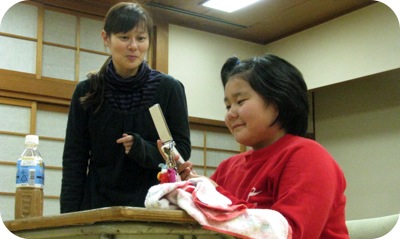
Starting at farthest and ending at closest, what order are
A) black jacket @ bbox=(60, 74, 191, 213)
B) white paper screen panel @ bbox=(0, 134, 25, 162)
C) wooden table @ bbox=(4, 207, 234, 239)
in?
white paper screen panel @ bbox=(0, 134, 25, 162) < black jacket @ bbox=(60, 74, 191, 213) < wooden table @ bbox=(4, 207, 234, 239)

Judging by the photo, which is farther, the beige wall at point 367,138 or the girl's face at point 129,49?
the beige wall at point 367,138

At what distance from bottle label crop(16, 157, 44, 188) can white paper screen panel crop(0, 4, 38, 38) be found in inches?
114

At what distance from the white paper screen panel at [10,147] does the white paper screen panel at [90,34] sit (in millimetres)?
874

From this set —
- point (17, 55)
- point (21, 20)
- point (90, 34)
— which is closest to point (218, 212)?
point (17, 55)

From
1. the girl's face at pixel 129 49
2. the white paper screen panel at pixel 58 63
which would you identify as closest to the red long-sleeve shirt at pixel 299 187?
the girl's face at pixel 129 49

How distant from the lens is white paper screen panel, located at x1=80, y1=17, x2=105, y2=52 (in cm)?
423

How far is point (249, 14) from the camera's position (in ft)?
14.9

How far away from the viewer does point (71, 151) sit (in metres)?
1.54

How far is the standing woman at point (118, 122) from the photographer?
4.80ft

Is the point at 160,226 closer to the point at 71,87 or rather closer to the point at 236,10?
the point at 71,87

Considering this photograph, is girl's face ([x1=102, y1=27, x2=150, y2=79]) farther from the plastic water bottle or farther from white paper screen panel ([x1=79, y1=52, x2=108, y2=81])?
white paper screen panel ([x1=79, y1=52, x2=108, y2=81])

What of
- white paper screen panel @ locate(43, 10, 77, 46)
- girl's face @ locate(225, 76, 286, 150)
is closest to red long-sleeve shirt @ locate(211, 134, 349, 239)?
girl's face @ locate(225, 76, 286, 150)

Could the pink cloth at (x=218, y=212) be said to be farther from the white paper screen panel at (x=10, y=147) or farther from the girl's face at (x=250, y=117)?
the white paper screen panel at (x=10, y=147)

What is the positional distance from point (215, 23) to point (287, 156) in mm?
3858
